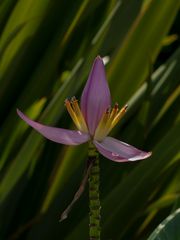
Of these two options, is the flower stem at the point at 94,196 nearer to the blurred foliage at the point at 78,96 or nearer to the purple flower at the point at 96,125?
the purple flower at the point at 96,125

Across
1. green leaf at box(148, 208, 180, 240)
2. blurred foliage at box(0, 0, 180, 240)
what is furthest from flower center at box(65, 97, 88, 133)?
blurred foliage at box(0, 0, 180, 240)

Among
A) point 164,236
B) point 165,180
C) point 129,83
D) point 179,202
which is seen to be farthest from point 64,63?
point 164,236

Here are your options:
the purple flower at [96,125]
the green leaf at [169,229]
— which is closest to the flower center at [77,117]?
the purple flower at [96,125]

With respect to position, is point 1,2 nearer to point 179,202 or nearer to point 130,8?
point 130,8

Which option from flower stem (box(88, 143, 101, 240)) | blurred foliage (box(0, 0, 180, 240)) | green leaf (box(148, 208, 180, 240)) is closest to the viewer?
flower stem (box(88, 143, 101, 240))

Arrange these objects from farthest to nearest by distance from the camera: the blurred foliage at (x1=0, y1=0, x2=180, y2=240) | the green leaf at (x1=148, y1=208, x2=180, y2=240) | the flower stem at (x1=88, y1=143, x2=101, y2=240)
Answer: the blurred foliage at (x1=0, y1=0, x2=180, y2=240) < the green leaf at (x1=148, y1=208, x2=180, y2=240) < the flower stem at (x1=88, y1=143, x2=101, y2=240)

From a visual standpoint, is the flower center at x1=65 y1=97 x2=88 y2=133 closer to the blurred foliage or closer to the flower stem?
the flower stem

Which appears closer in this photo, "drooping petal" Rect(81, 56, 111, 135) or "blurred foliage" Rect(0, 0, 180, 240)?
"drooping petal" Rect(81, 56, 111, 135)

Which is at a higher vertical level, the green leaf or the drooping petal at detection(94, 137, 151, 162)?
the drooping petal at detection(94, 137, 151, 162)
